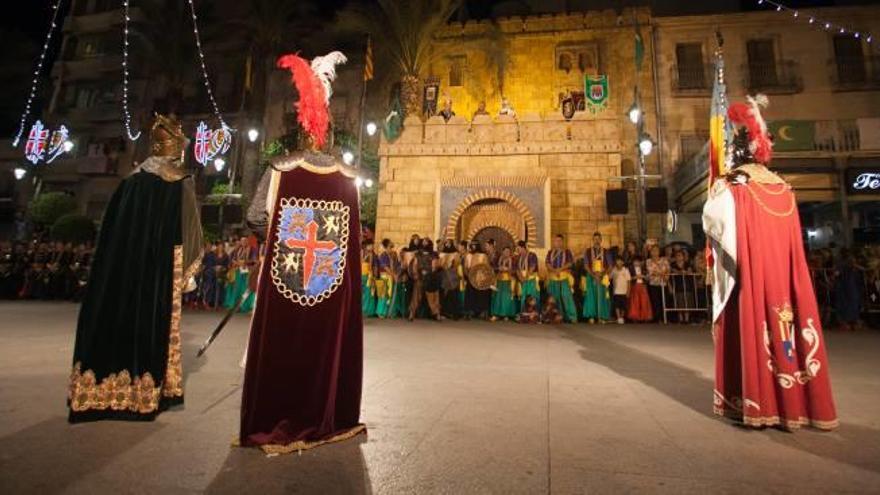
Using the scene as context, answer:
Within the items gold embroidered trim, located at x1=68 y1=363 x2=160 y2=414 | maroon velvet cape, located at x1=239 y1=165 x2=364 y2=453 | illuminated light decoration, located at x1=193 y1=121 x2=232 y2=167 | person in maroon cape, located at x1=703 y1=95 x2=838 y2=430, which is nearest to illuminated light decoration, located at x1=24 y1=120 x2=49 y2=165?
illuminated light decoration, located at x1=193 y1=121 x2=232 y2=167

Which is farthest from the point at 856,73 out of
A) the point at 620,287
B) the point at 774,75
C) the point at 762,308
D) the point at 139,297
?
the point at 139,297

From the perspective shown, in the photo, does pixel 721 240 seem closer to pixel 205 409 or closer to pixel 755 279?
pixel 755 279

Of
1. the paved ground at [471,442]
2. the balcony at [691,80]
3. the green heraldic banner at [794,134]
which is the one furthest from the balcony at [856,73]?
the paved ground at [471,442]

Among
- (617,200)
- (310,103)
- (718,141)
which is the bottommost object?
(310,103)

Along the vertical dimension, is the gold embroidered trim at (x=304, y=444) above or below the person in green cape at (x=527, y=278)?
below

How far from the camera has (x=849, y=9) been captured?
15.6m

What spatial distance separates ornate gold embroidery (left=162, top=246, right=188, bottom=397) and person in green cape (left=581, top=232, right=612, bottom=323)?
848 centimetres

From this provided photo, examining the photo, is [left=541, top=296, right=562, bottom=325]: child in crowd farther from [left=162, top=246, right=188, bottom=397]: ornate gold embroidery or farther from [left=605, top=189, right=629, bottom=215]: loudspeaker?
[left=162, top=246, right=188, bottom=397]: ornate gold embroidery

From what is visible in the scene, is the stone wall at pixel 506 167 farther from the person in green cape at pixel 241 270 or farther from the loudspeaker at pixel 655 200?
the person in green cape at pixel 241 270

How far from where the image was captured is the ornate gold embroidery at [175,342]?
3.11 metres

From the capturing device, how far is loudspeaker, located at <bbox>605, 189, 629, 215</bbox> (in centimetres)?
1224

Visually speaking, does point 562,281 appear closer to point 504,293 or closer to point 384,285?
point 504,293

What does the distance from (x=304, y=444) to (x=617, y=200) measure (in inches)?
457

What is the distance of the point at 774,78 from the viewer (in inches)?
634
